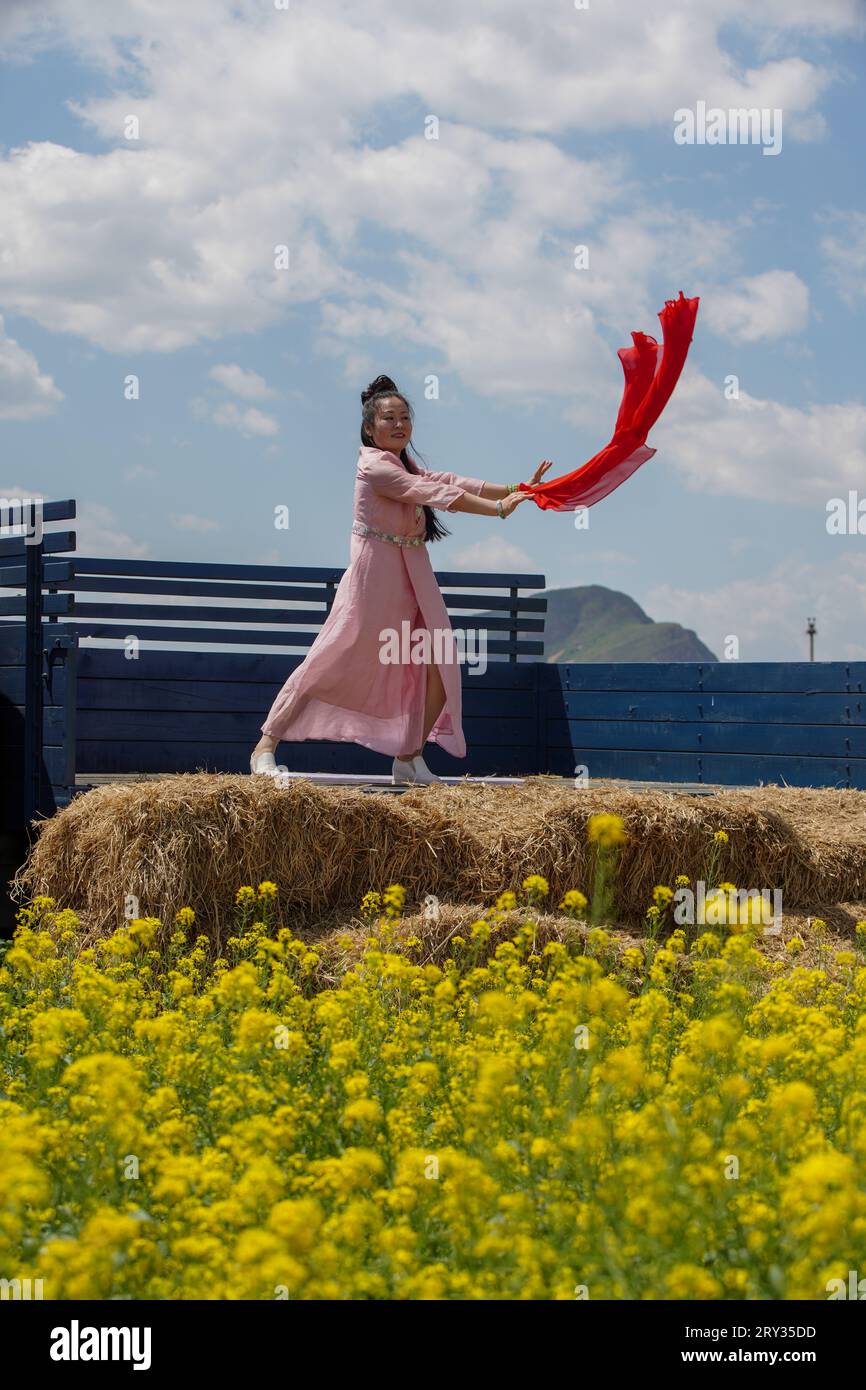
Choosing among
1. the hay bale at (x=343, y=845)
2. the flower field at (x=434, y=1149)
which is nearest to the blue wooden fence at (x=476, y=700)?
the hay bale at (x=343, y=845)

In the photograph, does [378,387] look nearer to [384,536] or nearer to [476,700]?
[384,536]

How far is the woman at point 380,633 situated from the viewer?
7.35 meters

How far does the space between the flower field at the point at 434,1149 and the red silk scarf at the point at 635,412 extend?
10.4ft

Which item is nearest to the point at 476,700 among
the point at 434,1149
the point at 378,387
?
the point at 378,387

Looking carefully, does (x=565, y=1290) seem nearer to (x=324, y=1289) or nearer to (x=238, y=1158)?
(x=324, y=1289)

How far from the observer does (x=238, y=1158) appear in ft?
9.27

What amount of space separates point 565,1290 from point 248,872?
3.76 metres

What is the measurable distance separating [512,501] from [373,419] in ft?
3.02

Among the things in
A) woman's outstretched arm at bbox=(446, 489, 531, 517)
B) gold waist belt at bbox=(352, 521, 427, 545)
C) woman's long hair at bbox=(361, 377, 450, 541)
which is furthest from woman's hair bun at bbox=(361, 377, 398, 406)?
woman's outstretched arm at bbox=(446, 489, 531, 517)

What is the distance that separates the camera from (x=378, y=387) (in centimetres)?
754

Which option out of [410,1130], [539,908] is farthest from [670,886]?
[410,1130]

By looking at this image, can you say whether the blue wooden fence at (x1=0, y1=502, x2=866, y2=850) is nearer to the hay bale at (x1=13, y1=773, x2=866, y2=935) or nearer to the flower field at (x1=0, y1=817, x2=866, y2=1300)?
the hay bale at (x1=13, y1=773, x2=866, y2=935)

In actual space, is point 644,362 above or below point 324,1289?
above

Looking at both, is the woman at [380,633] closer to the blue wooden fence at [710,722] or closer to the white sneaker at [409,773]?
the white sneaker at [409,773]
